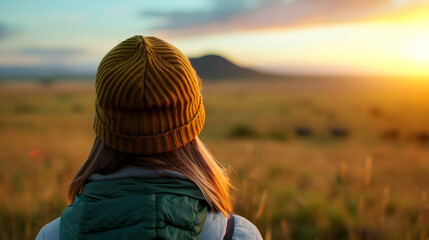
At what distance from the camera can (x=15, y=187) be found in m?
5.26

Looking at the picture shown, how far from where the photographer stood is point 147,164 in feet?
3.89

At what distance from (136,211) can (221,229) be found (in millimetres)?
293

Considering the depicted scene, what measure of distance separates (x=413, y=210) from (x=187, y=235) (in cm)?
457

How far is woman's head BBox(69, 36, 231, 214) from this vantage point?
44.4 inches

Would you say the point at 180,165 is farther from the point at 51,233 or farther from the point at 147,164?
the point at 51,233

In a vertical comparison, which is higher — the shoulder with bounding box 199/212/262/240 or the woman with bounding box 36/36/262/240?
the woman with bounding box 36/36/262/240

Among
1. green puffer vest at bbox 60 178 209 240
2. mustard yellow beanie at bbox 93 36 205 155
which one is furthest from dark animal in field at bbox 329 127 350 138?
green puffer vest at bbox 60 178 209 240

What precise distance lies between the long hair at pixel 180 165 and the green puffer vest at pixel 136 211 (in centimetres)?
9

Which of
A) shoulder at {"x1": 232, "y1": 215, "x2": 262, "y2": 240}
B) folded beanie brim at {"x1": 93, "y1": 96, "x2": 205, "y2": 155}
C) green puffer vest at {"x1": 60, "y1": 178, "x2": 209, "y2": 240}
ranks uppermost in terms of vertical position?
folded beanie brim at {"x1": 93, "y1": 96, "x2": 205, "y2": 155}

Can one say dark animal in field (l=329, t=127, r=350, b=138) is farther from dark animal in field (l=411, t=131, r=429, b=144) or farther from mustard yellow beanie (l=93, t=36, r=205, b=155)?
mustard yellow beanie (l=93, t=36, r=205, b=155)

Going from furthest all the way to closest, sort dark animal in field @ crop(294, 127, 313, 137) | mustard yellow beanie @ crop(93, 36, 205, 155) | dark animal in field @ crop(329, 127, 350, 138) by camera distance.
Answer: dark animal in field @ crop(294, 127, 313, 137)
dark animal in field @ crop(329, 127, 350, 138)
mustard yellow beanie @ crop(93, 36, 205, 155)

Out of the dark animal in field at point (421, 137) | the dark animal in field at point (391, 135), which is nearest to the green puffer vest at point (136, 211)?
the dark animal in field at point (421, 137)

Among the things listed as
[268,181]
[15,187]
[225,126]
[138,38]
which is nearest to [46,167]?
[15,187]

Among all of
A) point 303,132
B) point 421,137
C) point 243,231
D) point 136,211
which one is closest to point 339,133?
point 303,132
